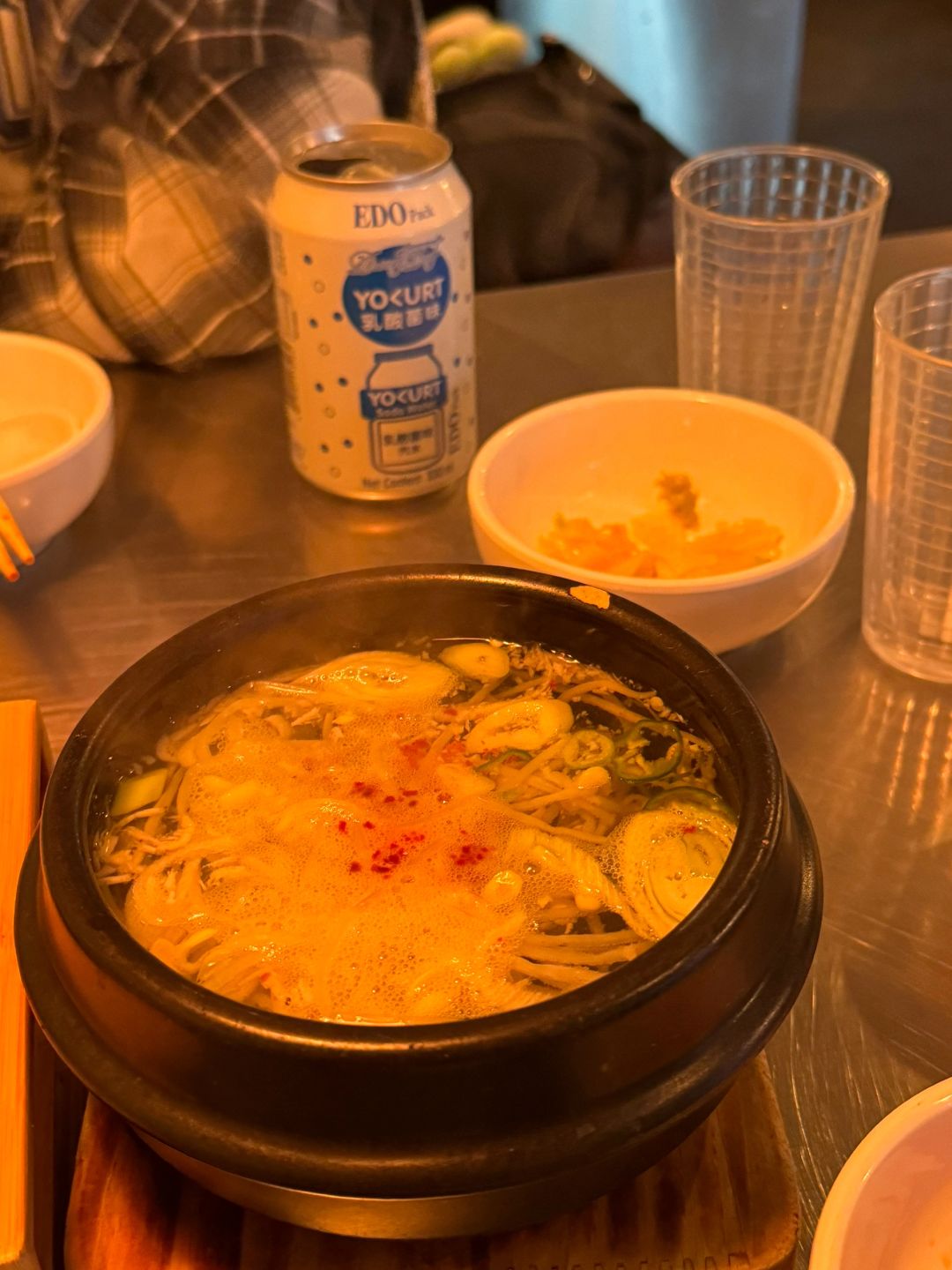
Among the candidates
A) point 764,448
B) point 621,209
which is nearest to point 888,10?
point 621,209

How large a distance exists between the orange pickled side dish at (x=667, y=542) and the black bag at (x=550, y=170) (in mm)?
1155

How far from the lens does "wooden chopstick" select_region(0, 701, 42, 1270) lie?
0.67 m

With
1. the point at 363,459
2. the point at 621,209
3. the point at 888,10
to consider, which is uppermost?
the point at 363,459

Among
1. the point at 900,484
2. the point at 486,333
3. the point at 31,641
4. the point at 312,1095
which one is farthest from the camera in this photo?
the point at 486,333

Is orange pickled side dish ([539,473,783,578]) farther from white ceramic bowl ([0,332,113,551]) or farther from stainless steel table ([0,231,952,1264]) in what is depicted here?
white ceramic bowl ([0,332,113,551])

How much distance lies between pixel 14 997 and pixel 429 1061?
1.12 ft

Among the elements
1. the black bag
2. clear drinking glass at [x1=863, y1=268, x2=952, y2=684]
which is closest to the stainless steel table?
clear drinking glass at [x1=863, y1=268, x2=952, y2=684]

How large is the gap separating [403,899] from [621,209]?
2086mm

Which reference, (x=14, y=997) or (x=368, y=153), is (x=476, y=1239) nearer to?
(x=14, y=997)

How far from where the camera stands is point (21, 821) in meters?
0.92

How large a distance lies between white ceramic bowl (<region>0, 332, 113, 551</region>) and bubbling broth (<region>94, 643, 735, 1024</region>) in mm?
465

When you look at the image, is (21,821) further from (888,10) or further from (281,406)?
(888,10)

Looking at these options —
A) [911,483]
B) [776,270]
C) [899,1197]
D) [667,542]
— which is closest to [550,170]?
[776,270]

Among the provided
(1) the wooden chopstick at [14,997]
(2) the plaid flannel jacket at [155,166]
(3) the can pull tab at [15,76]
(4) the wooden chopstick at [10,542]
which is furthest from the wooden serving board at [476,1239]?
(3) the can pull tab at [15,76]
